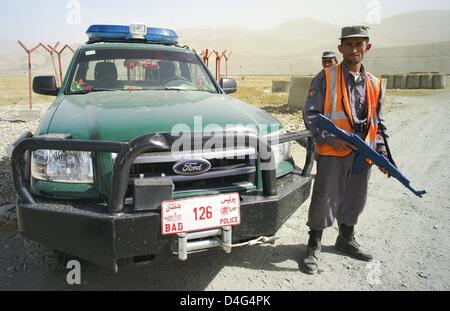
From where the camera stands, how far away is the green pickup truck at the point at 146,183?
2.15 metres

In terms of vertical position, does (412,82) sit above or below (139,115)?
above

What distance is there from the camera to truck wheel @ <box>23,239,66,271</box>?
2490 mm

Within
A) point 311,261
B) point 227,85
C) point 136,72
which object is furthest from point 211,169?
point 227,85

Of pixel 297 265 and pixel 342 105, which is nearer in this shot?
pixel 342 105

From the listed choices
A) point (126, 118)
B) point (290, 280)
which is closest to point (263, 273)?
point (290, 280)

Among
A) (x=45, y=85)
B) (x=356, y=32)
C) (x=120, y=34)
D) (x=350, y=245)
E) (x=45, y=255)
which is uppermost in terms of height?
(x=120, y=34)

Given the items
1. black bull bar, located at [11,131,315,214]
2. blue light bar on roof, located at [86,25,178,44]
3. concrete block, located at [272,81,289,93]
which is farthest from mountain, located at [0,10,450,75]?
black bull bar, located at [11,131,315,214]

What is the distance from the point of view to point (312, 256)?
3229 millimetres

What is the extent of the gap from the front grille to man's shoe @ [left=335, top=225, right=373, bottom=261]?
1.30 metres

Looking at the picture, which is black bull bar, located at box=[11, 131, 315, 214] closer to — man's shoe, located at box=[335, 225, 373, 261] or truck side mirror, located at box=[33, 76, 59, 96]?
man's shoe, located at box=[335, 225, 373, 261]

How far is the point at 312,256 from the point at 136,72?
2.55 meters

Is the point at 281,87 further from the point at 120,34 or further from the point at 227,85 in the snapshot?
the point at 227,85

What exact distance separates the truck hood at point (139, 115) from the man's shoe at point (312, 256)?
1.06 metres
